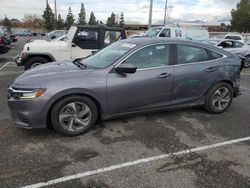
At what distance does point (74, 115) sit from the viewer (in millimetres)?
4395

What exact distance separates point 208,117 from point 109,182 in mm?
2997

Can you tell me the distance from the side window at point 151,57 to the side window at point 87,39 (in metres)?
4.42

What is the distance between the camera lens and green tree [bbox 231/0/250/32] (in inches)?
2089

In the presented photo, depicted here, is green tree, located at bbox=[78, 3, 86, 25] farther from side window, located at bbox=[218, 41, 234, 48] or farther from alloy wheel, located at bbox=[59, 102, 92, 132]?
alloy wheel, located at bbox=[59, 102, 92, 132]

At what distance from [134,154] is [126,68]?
1392 millimetres

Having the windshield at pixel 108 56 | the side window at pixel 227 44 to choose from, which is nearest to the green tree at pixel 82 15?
the side window at pixel 227 44

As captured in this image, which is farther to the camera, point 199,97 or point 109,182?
point 199,97

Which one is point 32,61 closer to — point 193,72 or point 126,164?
point 193,72

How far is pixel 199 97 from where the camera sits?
5.43m

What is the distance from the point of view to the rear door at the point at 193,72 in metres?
5.11

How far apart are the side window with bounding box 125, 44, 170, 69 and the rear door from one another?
255mm

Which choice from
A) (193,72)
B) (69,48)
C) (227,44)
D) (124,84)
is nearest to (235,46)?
(227,44)

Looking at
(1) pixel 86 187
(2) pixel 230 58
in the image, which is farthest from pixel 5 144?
(2) pixel 230 58

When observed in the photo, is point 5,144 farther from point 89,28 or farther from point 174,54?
point 89,28
